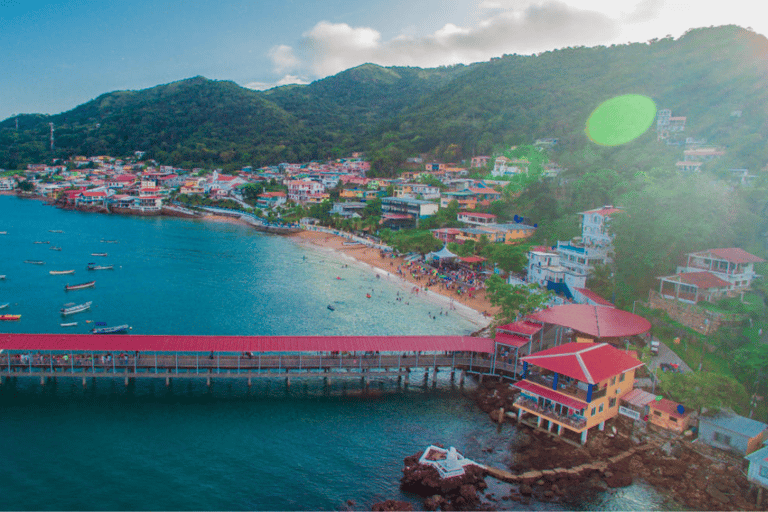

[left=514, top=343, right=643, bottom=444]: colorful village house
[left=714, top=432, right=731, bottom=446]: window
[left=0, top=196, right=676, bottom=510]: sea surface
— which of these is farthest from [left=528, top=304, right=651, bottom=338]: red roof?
[left=0, top=196, right=676, bottom=510]: sea surface

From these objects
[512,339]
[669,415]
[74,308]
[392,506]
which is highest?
[512,339]

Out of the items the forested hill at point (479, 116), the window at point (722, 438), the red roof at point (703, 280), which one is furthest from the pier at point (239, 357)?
the forested hill at point (479, 116)

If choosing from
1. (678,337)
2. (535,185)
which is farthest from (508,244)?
(678,337)

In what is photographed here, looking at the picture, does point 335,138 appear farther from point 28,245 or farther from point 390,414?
point 390,414

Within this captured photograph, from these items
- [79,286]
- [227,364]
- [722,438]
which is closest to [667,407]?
[722,438]

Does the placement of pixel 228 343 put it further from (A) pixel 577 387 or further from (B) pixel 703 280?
(B) pixel 703 280

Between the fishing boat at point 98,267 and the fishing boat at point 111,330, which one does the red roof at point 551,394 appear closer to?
the fishing boat at point 111,330

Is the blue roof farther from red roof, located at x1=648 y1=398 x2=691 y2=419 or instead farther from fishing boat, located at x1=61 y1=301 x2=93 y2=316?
fishing boat, located at x1=61 y1=301 x2=93 y2=316
